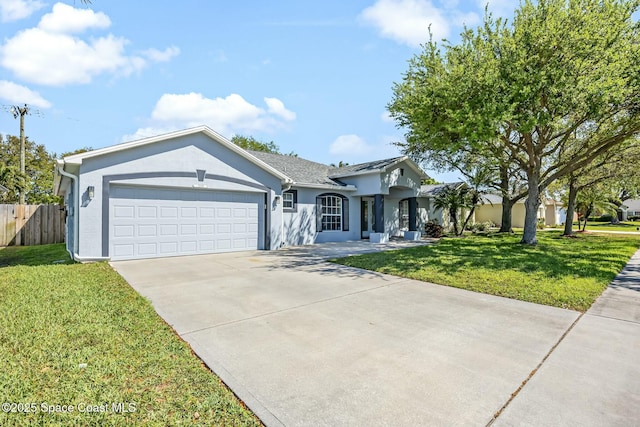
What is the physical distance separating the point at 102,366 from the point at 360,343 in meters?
2.81

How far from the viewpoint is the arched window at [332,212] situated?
1582 centimetres

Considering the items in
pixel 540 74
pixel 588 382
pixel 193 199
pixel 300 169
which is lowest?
pixel 588 382

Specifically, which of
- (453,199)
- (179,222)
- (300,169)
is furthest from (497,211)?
(179,222)

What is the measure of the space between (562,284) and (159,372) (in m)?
7.81

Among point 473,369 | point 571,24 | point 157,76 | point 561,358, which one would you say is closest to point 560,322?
point 561,358

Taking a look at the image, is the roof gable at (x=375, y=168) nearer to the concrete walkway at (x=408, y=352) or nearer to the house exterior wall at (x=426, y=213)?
the house exterior wall at (x=426, y=213)

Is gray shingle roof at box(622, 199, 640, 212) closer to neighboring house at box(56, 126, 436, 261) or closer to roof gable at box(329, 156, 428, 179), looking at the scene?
roof gable at box(329, 156, 428, 179)

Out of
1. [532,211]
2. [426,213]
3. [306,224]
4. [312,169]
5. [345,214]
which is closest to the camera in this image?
[532,211]

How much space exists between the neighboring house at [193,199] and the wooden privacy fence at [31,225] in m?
4.21

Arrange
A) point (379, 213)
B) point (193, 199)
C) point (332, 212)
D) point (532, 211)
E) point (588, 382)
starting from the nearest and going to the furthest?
point (588, 382) → point (193, 199) → point (532, 211) → point (379, 213) → point (332, 212)

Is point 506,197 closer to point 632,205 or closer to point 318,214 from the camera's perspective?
point 318,214

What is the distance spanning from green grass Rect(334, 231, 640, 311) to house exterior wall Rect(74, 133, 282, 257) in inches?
201

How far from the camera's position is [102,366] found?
3.23 meters

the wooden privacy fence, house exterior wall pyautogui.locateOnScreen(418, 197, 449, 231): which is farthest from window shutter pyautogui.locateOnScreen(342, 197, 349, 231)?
the wooden privacy fence
